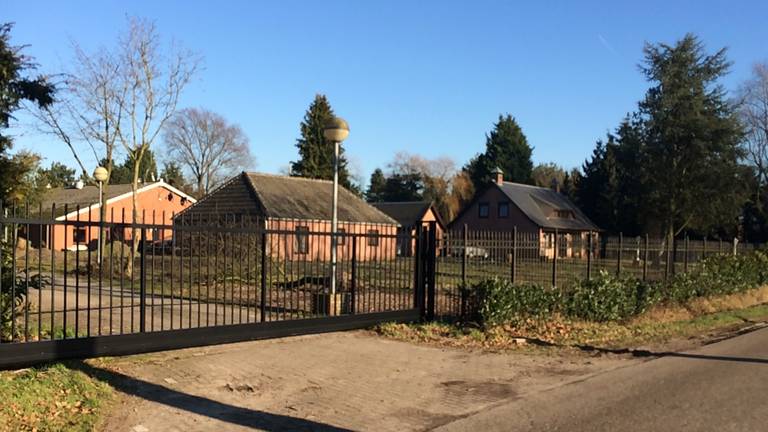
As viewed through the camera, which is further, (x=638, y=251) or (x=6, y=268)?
(x=638, y=251)

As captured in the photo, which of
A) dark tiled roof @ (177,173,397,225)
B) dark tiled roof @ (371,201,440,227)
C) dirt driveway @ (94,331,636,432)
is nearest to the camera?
dirt driveway @ (94,331,636,432)

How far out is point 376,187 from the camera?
297 feet

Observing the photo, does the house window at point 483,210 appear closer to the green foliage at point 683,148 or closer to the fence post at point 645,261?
the green foliage at point 683,148

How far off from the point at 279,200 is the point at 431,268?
26631 mm

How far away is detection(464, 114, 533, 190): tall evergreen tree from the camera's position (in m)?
73.9

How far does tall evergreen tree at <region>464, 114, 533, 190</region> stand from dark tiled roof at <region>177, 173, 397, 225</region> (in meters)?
34.5

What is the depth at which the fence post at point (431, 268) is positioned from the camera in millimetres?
11578

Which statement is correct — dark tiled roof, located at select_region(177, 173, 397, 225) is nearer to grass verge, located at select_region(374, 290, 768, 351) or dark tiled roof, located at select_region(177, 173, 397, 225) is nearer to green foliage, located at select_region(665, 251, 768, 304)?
green foliage, located at select_region(665, 251, 768, 304)

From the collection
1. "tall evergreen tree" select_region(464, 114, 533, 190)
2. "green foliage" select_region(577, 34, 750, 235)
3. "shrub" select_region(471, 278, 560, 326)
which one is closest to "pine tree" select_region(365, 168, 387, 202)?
"tall evergreen tree" select_region(464, 114, 533, 190)

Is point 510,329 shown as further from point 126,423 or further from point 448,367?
point 126,423

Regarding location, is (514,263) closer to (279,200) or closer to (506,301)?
(506,301)

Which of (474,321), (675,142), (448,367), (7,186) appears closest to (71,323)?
(7,186)

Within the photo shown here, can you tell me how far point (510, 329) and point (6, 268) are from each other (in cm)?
803

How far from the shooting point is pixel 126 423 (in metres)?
5.74
